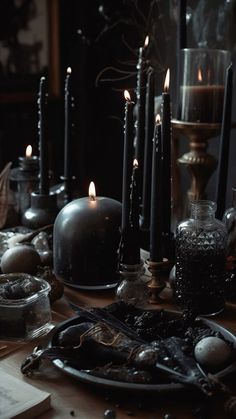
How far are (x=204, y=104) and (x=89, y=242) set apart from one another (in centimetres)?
46

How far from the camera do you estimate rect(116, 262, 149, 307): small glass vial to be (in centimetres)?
95

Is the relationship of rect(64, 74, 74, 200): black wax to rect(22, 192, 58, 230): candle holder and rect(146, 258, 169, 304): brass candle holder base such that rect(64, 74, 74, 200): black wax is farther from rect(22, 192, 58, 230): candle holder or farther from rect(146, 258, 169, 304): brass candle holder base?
rect(146, 258, 169, 304): brass candle holder base

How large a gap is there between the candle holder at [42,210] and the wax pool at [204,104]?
0.34 m

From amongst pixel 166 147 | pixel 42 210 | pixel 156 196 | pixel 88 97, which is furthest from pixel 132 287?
pixel 88 97

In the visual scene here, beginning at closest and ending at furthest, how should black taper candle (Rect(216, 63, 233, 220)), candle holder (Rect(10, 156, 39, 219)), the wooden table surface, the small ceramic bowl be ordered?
1. the wooden table surface
2. the small ceramic bowl
3. black taper candle (Rect(216, 63, 233, 220))
4. candle holder (Rect(10, 156, 39, 219))

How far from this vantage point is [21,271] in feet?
3.36

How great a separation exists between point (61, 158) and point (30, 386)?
1.77m

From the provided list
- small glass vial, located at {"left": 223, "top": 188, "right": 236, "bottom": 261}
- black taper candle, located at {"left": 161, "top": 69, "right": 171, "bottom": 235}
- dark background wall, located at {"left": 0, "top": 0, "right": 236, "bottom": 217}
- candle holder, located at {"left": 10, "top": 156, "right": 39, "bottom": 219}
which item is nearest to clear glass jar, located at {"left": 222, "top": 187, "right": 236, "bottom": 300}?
small glass vial, located at {"left": 223, "top": 188, "right": 236, "bottom": 261}

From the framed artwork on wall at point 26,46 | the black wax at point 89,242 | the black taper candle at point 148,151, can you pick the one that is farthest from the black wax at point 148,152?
the framed artwork on wall at point 26,46

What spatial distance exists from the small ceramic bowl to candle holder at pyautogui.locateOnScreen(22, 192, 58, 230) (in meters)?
0.36

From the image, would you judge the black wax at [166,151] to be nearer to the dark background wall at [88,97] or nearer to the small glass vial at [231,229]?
the small glass vial at [231,229]

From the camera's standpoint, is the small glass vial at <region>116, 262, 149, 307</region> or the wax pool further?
the wax pool

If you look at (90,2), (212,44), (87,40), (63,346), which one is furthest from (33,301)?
(90,2)

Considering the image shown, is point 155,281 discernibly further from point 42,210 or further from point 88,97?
point 88,97
